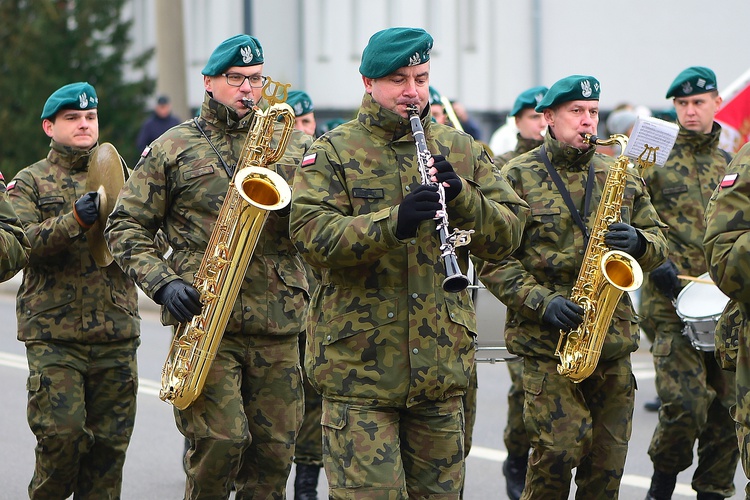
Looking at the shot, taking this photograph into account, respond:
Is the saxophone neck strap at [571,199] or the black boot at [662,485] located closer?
the saxophone neck strap at [571,199]

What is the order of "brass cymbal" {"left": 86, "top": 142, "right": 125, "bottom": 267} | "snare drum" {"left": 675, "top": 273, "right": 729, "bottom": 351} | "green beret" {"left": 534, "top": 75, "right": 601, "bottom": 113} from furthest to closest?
"snare drum" {"left": 675, "top": 273, "right": 729, "bottom": 351} → "brass cymbal" {"left": 86, "top": 142, "right": 125, "bottom": 267} → "green beret" {"left": 534, "top": 75, "right": 601, "bottom": 113}

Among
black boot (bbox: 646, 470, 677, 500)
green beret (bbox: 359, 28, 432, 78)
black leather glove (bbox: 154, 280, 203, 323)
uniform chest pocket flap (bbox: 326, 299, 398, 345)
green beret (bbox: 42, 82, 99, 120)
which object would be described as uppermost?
green beret (bbox: 359, 28, 432, 78)

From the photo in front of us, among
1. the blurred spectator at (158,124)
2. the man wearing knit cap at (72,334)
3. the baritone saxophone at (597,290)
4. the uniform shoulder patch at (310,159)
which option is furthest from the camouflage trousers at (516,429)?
the blurred spectator at (158,124)

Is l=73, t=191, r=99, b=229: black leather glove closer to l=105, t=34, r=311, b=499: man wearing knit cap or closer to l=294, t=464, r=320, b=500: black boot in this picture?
l=105, t=34, r=311, b=499: man wearing knit cap

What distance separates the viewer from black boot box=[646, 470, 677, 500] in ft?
24.7

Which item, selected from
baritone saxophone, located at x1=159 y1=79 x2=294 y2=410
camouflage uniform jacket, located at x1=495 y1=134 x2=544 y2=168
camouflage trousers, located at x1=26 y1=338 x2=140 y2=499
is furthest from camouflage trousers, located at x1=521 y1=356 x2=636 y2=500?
camouflage uniform jacket, located at x1=495 y1=134 x2=544 y2=168

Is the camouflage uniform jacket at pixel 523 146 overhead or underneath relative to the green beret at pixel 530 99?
underneath

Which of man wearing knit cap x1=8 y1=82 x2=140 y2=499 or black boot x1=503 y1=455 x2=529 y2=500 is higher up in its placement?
man wearing knit cap x1=8 y1=82 x2=140 y2=499

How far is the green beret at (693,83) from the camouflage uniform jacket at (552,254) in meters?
1.56

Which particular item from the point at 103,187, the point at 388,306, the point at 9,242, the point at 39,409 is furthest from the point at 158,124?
the point at 388,306

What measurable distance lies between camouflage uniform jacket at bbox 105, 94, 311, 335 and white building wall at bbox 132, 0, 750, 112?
56.2 ft

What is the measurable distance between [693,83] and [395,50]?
3.45 m

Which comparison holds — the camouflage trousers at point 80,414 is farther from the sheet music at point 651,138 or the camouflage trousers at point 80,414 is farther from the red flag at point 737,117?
the red flag at point 737,117

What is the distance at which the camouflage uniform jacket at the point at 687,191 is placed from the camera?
784cm
